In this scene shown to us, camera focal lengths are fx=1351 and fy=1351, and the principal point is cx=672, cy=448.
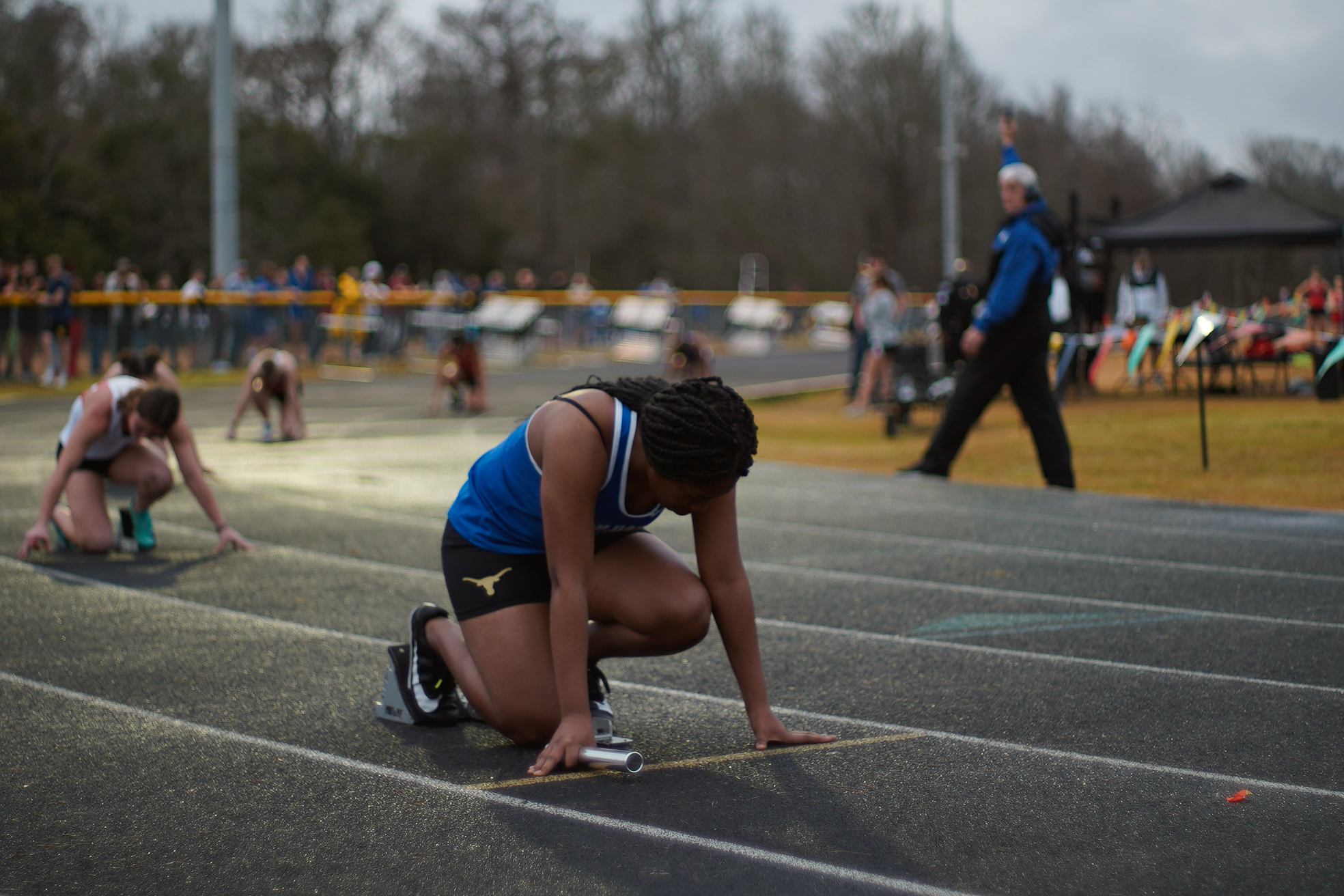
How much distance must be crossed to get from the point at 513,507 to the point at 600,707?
671mm

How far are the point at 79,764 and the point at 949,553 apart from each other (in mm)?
4888

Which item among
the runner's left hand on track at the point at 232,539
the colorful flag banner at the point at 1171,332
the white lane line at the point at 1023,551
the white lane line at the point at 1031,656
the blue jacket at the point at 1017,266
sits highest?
Result: the blue jacket at the point at 1017,266

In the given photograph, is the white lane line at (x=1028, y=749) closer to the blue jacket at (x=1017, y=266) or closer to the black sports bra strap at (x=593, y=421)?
the black sports bra strap at (x=593, y=421)

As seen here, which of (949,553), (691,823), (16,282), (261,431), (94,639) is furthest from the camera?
(16,282)

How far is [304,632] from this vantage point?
Answer: 5.73m

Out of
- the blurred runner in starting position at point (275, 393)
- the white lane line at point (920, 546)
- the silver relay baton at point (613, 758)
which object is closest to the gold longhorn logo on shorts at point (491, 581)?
the silver relay baton at point (613, 758)

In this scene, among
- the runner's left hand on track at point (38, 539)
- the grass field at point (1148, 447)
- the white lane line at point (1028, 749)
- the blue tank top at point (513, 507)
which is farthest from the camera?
the grass field at point (1148, 447)

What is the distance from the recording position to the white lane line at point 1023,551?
6.86 meters

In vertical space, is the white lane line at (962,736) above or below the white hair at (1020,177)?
below

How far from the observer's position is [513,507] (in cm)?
398

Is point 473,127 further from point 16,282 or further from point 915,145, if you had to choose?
point 16,282

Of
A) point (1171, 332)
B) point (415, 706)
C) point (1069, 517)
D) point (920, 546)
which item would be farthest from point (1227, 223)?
point (415, 706)

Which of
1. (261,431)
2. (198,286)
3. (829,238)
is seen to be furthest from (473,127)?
(261,431)

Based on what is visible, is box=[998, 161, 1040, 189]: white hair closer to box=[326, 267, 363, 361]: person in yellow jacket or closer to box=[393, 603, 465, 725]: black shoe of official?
box=[393, 603, 465, 725]: black shoe of official
